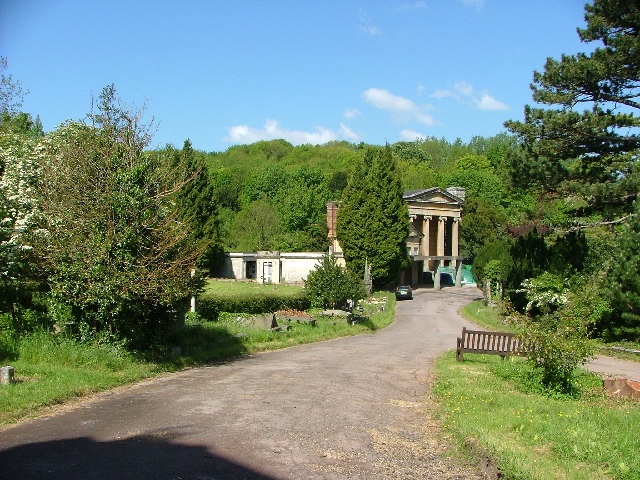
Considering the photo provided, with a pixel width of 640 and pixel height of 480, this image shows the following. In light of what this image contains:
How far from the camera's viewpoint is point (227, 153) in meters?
131

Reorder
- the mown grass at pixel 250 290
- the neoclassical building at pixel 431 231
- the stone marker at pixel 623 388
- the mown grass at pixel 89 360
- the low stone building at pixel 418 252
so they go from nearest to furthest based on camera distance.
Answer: the mown grass at pixel 89 360 < the stone marker at pixel 623 388 < the mown grass at pixel 250 290 < the low stone building at pixel 418 252 < the neoclassical building at pixel 431 231

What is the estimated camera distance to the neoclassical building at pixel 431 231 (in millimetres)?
71812

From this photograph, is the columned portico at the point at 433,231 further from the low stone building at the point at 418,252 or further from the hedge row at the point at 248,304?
the hedge row at the point at 248,304

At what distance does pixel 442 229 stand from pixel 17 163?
203 feet

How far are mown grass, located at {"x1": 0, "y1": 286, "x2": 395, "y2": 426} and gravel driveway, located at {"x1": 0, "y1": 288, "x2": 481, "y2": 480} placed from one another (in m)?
0.45

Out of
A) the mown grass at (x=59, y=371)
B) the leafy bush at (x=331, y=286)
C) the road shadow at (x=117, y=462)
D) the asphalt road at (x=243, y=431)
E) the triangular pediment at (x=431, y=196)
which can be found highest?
the triangular pediment at (x=431, y=196)

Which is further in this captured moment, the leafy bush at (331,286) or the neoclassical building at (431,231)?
the neoclassical building at (431,231)

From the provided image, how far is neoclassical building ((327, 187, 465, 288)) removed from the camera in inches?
2827

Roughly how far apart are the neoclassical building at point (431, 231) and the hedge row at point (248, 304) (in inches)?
1453

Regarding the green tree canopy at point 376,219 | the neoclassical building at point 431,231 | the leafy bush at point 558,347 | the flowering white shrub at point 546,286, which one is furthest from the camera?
the neoclassical building at point 431,231

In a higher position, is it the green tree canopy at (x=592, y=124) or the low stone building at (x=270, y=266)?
the green tree canopy at (x=592, y=124)

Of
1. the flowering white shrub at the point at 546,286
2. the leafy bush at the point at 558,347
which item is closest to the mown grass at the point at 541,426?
the leafy bush at the point at 558,347

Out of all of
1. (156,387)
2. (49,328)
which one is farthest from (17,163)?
(156,387)

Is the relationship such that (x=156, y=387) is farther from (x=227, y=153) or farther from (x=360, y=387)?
(x=227, y=153)
